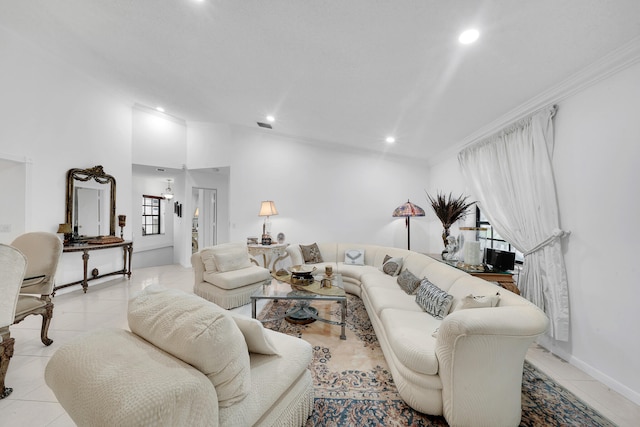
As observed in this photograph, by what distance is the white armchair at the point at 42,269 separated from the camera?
232 centimetres

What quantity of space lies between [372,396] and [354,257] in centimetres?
280

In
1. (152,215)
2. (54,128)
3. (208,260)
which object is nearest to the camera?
(208,260)

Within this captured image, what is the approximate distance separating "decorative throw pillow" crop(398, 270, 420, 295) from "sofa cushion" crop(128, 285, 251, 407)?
7.59ft

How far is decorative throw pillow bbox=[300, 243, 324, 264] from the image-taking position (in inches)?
179

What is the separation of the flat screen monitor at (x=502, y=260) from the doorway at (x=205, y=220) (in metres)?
6.07

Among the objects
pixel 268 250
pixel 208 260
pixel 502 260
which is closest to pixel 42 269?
pixel 208 260

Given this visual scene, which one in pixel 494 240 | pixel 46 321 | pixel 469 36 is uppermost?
pixel 469 36

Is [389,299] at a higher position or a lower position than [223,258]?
lower

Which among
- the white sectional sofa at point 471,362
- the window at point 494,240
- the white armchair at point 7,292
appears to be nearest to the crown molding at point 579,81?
the window at point 494,240

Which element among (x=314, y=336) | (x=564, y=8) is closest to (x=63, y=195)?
(x=314, y=336)

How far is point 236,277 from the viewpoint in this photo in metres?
3.49

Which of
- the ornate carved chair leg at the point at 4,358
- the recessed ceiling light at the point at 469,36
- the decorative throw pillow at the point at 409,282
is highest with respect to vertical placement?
the recessed ceiling light at the point at 469,36

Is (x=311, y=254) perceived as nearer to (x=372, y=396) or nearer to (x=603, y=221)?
(x=372, y=396)

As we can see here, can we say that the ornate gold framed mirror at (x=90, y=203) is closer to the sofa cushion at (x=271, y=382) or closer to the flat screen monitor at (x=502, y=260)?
the sofa cushion at (x=271, y=382)
